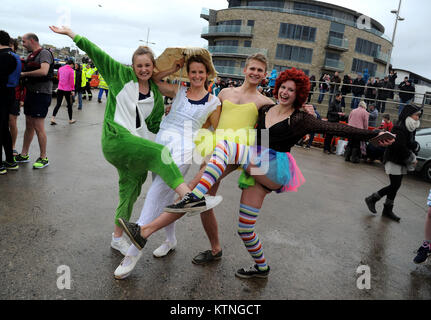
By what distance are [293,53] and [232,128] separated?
1604 inches

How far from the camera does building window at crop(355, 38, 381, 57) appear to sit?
140ft

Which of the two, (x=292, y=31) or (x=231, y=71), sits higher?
(x=292, y=31)

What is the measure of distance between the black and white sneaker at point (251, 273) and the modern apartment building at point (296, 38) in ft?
128

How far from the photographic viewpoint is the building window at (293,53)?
131 feet

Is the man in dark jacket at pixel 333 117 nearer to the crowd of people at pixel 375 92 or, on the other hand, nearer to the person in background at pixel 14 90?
the crowd of people at pixel 375 92

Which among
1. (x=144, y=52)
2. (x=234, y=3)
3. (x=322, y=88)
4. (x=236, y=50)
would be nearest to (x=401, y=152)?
(x=144, y=52)

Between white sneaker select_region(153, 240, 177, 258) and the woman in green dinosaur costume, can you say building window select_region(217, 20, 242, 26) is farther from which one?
white sneaker select_region(153, 240, 177, 258)

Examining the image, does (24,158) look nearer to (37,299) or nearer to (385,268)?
(37,299)

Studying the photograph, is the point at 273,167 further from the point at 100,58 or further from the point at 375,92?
the point at 375,92

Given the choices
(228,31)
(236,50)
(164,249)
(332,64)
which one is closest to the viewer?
(164,249)

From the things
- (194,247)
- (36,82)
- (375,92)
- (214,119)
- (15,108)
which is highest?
(375,92)

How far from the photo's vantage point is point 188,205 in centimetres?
241
